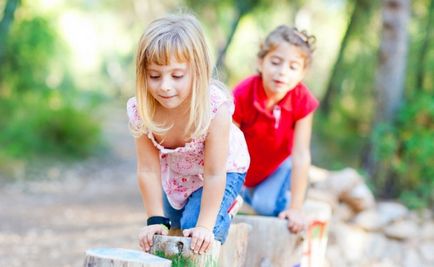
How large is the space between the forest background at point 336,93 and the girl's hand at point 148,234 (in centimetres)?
66

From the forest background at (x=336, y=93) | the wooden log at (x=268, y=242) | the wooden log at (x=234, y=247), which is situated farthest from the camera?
the forest background at (x=336, y=93)

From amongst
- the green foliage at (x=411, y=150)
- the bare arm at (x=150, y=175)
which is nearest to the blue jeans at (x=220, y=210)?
the bare arm at (x=150, y=175)

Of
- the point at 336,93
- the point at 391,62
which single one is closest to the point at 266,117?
the point at 391,62

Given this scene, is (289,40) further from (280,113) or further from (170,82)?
(170,82)

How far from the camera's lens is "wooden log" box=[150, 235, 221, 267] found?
2.55 meters

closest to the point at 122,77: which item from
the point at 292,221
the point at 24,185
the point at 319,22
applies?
the point at 319,22

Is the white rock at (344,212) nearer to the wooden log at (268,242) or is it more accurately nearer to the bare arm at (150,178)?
the wooden log at (268,242)

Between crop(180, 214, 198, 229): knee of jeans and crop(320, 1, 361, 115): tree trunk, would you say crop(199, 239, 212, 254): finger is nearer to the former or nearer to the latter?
crop(180, 214, 198, 229): knee of jeans

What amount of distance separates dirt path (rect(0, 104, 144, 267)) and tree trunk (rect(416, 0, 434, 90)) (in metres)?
3.20

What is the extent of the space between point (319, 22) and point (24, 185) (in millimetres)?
13365

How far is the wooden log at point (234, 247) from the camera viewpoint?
113 inches

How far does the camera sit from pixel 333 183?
6.45m

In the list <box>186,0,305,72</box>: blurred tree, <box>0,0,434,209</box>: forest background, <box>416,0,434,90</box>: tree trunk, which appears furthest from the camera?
<box>186,0,305,72</box>: blurred tree

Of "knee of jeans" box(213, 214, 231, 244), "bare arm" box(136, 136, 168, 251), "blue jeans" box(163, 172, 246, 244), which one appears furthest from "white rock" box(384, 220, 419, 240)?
"bare arm" box(136, 136, 168, 251)
